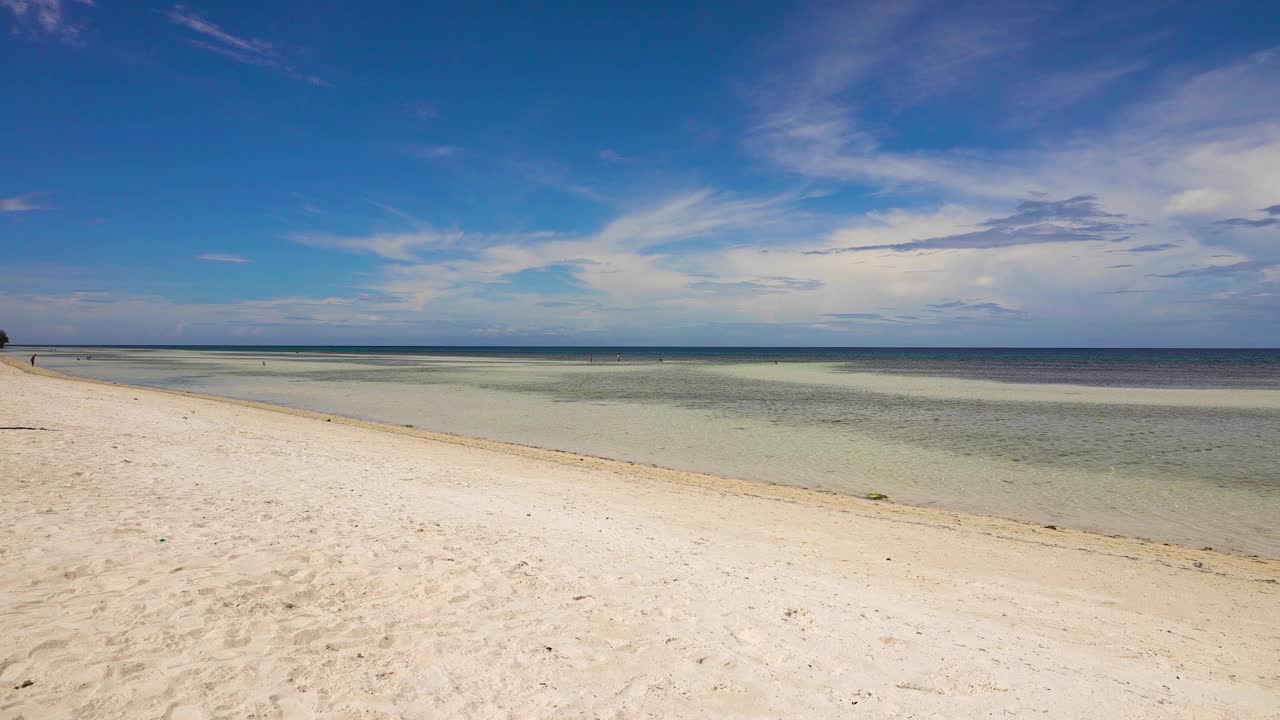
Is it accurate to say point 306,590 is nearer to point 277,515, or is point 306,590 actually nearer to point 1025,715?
point 277,515

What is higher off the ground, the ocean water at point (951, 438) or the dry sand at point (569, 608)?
the dry sand at point (569, 608)

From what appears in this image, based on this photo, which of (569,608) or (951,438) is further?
(951,438)

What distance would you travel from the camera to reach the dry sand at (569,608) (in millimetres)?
4695

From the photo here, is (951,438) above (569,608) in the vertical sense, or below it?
below

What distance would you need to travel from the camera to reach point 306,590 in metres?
6.25

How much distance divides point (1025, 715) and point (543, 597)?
13.9ft

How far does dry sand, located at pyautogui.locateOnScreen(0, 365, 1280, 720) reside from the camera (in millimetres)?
4695

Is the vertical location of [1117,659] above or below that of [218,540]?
below

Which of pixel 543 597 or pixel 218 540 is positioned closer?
pixel 543 597

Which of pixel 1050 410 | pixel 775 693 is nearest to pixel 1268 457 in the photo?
pixel 1050 410

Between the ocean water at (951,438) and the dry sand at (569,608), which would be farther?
the ocean water at (951,438)

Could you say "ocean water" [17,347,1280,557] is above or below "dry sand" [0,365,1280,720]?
below

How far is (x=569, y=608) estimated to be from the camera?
626cm

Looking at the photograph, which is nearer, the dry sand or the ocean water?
the dry sand
